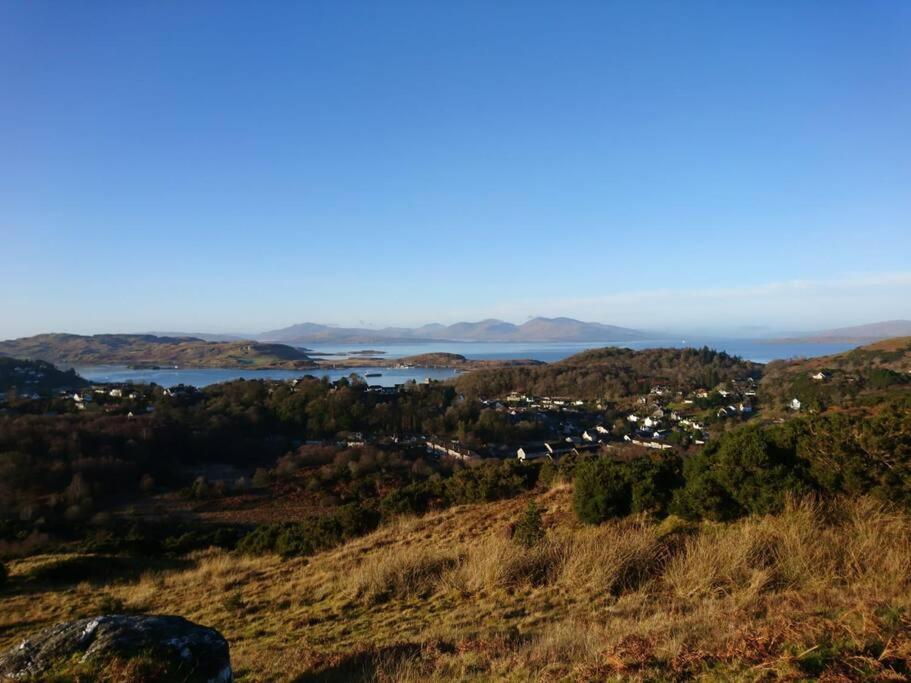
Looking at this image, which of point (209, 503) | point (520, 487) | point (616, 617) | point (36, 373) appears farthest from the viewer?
point (36, 373)

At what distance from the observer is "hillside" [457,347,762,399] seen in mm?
41222

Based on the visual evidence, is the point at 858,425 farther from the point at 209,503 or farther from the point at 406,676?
the point at 209,503

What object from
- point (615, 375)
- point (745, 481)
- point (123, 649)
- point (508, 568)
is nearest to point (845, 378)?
point (615, 375)

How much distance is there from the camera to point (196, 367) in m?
78.6

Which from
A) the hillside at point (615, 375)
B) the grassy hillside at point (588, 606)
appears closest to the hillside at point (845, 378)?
the hillside at point (615, 375)

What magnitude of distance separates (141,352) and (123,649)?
4184 inches

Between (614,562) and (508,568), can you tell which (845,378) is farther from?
(508,568)

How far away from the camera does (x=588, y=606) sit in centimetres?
450

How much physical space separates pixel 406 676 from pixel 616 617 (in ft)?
5.74

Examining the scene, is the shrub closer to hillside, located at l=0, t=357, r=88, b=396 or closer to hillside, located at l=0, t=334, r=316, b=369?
hillside, located at l=0, t=357, r=88, b=396

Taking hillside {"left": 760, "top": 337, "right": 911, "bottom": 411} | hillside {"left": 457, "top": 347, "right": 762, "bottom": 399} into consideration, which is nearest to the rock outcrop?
hillside {"left": 760, "top": 337, "right": 911, "bottom": 411}

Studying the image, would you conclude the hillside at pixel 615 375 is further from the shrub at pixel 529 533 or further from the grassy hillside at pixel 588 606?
the grassy hillside at pixel 588 606

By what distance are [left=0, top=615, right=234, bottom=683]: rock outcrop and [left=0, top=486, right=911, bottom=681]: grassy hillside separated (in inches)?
22.7

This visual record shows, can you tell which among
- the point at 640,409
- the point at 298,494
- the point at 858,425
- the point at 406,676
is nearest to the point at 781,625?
the point at 406,676
